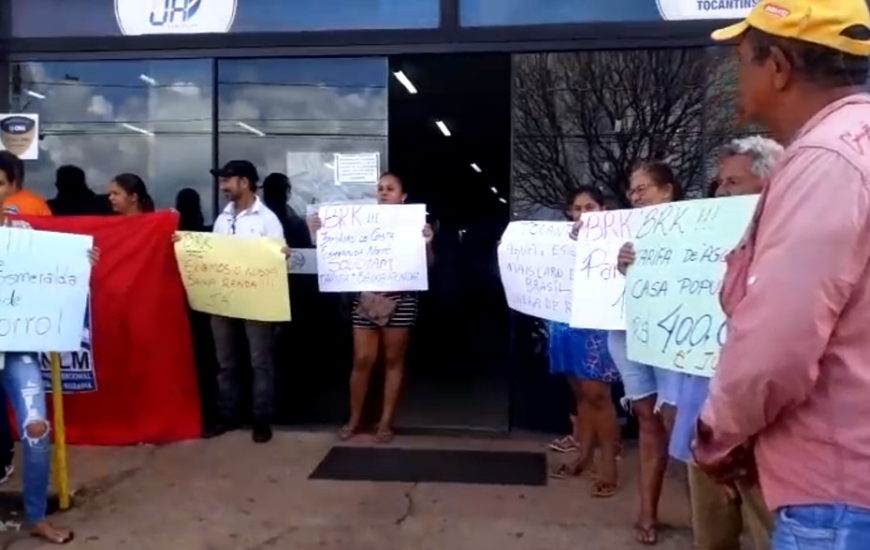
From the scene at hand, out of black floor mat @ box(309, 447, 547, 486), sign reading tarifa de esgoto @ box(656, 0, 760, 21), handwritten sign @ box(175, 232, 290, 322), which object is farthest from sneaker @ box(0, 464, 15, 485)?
sign reading tarifa de esgoto @ box(656, 0, 760, 21)

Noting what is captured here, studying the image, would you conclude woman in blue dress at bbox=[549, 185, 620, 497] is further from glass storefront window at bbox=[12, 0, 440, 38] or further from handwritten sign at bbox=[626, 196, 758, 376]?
glass storefront window at bbox=[12, 0, 440, 38]

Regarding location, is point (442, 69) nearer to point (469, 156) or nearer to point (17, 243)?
point (469, 156)

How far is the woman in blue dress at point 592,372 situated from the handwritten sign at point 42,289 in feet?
8.46

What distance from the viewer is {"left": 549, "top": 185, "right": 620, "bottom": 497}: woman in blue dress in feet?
17.4

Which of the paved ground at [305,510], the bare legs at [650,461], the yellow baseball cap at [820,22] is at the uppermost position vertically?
the yellow baseball cap at [820,22]

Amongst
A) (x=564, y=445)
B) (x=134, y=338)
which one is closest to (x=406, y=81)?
(x=134, y=338)

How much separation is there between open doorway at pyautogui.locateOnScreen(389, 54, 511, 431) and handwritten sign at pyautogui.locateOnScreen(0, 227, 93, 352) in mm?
2934

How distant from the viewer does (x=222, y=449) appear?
6.49 metres

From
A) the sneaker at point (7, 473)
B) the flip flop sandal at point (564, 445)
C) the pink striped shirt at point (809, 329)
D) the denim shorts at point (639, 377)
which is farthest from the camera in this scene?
the flip flop sandal at point (564, 445)

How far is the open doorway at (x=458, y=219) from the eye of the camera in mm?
7789

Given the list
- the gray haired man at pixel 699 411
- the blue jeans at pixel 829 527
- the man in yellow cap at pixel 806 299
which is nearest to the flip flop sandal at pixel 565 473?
the gray haired man at pixel 699 411

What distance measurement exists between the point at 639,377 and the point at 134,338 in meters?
3.54

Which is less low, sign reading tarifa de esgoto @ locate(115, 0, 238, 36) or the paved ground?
sign reading tarifa de esgoto @ locate(115, 0, 238, 36)

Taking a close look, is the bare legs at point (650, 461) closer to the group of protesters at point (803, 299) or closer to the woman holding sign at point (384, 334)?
the group of protesters at point (803, 299)
